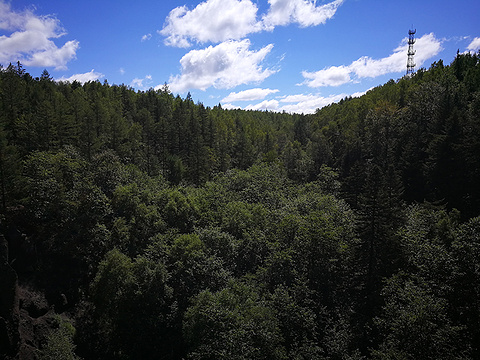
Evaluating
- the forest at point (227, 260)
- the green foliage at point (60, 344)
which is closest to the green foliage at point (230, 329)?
the forest at point (227, 260)

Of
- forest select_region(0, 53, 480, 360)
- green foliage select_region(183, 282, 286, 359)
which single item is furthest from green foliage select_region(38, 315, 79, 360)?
green foliage select_region(183, 282, 286, 359)

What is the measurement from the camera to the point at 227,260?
1151 inches

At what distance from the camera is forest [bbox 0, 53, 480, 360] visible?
1997 centimetres

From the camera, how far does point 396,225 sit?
27.6 metres

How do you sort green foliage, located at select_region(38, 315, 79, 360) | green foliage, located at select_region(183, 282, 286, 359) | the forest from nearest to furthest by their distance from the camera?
green foliage, located at select_region(183, 282, 286, 359) → the forest → green foliage, located at select_region(38, 315, 79, 360)

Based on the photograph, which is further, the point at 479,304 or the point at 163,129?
the point at 163,129

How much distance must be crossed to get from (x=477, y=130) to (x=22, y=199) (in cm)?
5137

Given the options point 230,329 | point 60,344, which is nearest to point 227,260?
point 230,329

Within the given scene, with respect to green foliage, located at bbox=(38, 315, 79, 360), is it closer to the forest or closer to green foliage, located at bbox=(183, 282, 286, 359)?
the forest

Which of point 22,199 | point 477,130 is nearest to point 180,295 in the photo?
point 22,199

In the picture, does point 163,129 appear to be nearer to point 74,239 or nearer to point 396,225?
point 74,239

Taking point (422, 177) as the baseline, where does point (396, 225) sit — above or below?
below

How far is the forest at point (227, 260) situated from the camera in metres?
20.0

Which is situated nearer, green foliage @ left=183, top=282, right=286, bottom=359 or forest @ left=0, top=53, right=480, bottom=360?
green foliage @ left=183, top=282, right=286, bottom=359
